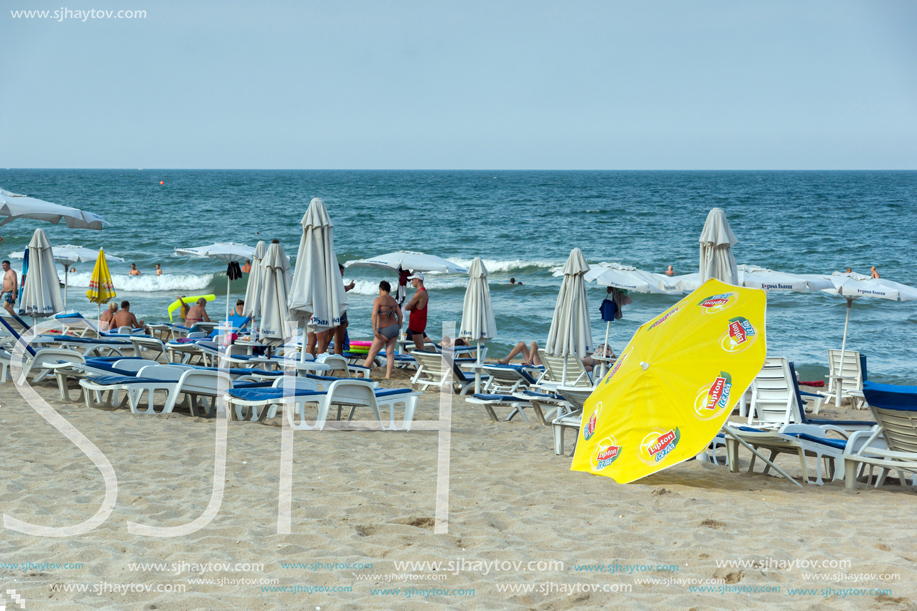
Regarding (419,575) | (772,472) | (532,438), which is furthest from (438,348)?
(419,575)

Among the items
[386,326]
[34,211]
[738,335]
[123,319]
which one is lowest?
[123,319]

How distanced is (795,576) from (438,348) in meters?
8.34

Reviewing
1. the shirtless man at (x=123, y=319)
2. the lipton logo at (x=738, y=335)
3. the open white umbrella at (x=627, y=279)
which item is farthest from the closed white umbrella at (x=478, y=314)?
the shirtless man at (x=123, y=319)

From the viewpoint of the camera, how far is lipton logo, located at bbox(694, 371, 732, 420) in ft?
13.3

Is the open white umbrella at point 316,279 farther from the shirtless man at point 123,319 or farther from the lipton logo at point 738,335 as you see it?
the shirtless man at point 123,319

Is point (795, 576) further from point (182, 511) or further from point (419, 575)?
point (182, 511)

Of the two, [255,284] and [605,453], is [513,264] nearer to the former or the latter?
[255,284]

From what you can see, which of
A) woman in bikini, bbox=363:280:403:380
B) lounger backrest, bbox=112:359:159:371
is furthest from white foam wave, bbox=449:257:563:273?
lounger backrest, bbox=112:359:159:371

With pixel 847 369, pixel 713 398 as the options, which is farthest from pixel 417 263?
pixel 713 398

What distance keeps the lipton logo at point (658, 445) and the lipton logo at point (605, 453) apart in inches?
7.8

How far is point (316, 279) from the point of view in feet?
27.1

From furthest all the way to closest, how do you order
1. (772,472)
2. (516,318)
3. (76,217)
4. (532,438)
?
(516,318), (76,217), (532,438), (772,472)

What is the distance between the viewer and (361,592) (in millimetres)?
2910

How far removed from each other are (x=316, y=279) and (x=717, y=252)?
4.20 metres
